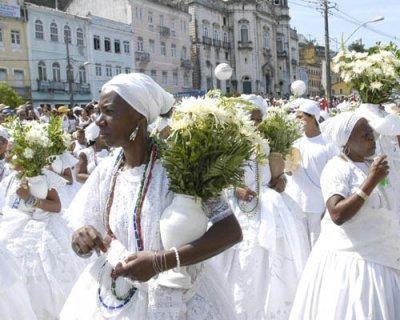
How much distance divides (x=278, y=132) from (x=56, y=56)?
39669mm

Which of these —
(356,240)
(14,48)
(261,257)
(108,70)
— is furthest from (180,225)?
(108,70)

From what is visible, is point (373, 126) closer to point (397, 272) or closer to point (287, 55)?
point (397, 272)

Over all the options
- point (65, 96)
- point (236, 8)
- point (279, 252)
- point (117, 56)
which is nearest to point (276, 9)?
point (236, 8)

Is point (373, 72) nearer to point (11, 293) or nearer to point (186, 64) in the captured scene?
point (11, 293)

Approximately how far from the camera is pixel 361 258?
4.17 m

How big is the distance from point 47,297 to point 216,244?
350 centimetres

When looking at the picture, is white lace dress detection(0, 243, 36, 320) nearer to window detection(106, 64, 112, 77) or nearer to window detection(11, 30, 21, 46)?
window detection(11, 30, 21, 46)

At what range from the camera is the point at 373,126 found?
4.34 meters

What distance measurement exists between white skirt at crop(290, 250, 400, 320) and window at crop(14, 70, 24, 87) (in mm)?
38407

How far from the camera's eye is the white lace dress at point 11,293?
4473mm

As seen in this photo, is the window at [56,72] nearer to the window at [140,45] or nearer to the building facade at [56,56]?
the building facade at [56,56]

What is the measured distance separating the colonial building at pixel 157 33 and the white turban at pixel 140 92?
48.8 m

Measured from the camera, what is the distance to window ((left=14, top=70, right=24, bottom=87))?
4019 centimetres

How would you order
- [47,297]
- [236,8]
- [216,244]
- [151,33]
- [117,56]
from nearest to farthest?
[216,244] < [47,297] < [117,56] < [151,33] < [236,8]
